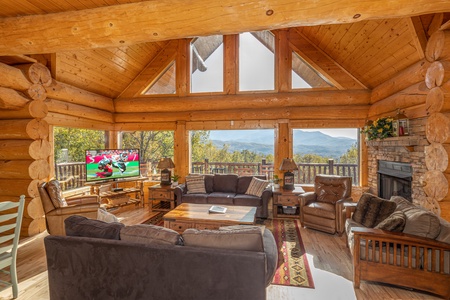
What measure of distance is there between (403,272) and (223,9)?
3322 mm

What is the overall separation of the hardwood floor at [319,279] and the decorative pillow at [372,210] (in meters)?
0.59

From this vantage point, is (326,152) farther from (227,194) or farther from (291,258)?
(291,258)

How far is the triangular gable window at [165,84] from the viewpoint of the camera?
6.55 m

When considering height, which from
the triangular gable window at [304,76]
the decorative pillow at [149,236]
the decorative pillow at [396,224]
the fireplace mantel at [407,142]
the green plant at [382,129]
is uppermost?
the triangular gable window at [304,76]

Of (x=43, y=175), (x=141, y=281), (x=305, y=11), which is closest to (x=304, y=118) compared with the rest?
(x=305, y=11)

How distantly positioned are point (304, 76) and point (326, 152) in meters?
2.21

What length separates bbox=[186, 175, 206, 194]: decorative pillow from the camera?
5.46m

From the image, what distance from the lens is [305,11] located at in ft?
7.13

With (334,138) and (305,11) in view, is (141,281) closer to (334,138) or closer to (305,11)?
(305,11)

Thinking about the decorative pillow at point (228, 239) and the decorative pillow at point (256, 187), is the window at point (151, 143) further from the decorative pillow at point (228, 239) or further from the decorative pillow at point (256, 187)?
the decorative pillow at point (228, 239)

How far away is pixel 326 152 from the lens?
6.52 metres

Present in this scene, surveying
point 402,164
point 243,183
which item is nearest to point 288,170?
point 243,183

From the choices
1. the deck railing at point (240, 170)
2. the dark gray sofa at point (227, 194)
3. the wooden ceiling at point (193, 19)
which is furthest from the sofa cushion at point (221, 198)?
the wooden ceiling at point (193, 19)

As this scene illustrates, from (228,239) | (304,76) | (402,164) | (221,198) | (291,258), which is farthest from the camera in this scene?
(304,76)
